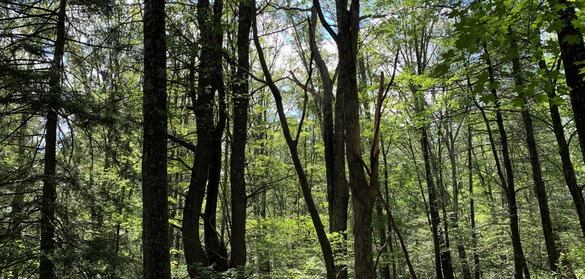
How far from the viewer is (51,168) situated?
620 cm

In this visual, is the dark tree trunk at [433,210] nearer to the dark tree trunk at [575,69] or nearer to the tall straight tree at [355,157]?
the dark tree trunk at [575,69]

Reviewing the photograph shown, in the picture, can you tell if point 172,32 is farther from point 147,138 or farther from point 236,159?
point 236,159

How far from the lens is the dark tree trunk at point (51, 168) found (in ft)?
17.6

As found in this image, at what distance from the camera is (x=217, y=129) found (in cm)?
827

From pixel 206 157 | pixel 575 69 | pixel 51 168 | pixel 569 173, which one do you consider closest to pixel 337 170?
pixel 206 157

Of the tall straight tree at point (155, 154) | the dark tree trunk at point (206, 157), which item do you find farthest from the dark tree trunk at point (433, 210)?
the tall straight tree at point (155, 154)

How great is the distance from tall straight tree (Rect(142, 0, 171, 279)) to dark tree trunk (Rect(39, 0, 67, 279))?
5.73 feet

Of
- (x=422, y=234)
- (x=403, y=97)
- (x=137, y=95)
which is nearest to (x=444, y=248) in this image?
(x=422, y=234)

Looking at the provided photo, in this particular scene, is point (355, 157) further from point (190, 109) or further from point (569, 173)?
point (569, 173)

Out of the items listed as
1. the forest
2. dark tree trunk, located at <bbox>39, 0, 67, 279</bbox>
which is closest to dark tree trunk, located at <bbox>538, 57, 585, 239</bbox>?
the forest

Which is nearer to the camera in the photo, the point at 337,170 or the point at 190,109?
the point at 190,109

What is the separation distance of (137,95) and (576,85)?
673 cm

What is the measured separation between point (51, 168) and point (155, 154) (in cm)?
280

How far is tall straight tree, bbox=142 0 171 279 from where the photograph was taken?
4.52m
